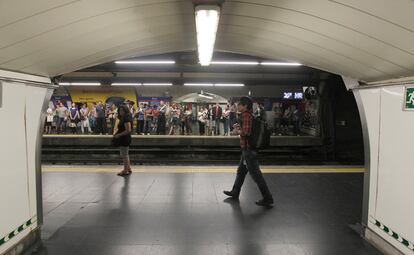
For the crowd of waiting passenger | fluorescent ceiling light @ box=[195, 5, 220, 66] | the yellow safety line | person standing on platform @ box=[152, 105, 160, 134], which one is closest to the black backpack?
fluorescent ceiling light @ box=[195, 5, 220, 66]

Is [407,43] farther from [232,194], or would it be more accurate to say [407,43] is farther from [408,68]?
[232,194]

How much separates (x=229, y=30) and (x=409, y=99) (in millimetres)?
2040

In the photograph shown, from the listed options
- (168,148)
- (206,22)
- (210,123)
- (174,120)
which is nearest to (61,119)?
(174,120)

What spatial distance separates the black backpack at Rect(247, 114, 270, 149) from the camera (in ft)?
17.3

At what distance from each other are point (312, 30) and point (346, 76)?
1477mm

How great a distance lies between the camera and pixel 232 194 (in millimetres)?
5844

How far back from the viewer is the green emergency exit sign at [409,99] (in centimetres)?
323

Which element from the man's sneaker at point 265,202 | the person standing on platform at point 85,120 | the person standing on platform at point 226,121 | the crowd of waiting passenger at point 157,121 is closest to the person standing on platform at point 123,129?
the man's sneaker at point 265,202

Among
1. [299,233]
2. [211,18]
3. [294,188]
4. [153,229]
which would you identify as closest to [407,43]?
[211,18]

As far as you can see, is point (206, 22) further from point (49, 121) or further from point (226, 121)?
point (49, 121)

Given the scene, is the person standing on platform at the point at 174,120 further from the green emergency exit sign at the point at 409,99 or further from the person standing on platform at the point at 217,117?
the green emergency exit sign at the point at 409,99

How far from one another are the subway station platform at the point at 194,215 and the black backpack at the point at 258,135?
39.6 inches

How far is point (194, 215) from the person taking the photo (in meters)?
4.98

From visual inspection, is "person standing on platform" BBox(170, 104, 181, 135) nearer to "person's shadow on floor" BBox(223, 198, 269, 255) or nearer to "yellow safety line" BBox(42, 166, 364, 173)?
"yellow safety line" BBox(42, 166, 364, 173)
